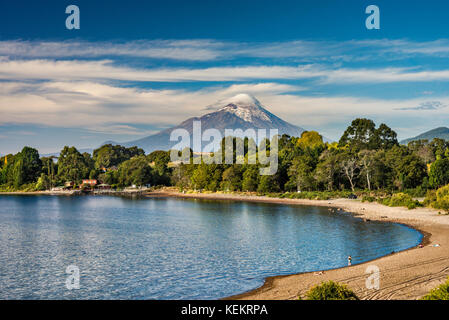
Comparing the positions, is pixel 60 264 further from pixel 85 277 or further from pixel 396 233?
pixel 396 233

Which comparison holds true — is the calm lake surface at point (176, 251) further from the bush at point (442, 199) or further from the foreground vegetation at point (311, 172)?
the foreground vegetation at point (311, 172)

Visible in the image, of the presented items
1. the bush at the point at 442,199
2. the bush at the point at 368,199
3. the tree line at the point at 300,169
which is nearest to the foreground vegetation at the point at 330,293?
the bush at the point at 442,199

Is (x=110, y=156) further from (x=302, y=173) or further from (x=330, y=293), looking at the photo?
(x=330, y=293)

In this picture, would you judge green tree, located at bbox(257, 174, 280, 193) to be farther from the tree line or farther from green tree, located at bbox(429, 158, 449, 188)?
green tree, located at bbox(429, 158, 449, 188)

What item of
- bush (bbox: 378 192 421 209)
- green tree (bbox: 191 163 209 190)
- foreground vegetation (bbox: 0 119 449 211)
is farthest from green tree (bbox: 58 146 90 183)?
bush (bbox: 378 192 421 209)

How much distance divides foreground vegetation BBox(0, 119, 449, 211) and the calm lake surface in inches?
648

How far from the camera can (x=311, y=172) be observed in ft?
257

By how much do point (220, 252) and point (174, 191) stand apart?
83956 millimetres

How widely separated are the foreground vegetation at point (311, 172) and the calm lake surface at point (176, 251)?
16.5m

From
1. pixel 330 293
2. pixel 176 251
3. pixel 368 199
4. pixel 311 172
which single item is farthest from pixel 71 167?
pixel 330 293

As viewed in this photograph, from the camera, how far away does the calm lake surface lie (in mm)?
20656

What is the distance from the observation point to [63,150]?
136250mm

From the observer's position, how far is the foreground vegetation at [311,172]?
67312mm
